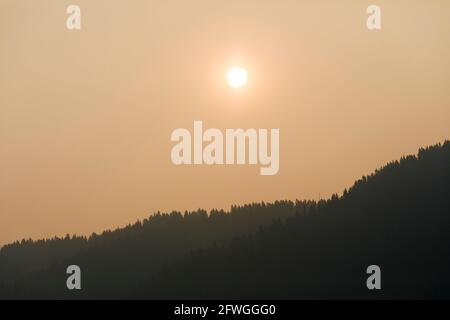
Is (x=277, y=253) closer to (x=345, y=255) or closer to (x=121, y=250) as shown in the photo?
(x=345, y=255)

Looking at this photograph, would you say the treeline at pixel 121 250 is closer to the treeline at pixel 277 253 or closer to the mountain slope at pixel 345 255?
the treeline at pixel 277 253

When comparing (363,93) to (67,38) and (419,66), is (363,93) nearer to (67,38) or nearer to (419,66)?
(419,66)

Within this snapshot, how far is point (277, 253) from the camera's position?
18.8ft

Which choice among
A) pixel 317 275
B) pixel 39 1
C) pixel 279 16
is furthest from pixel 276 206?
pixel 39 1

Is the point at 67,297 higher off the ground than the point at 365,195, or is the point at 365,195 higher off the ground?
the point at 365,195

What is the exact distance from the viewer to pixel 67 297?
5.65 m

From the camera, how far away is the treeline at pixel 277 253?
563 cm

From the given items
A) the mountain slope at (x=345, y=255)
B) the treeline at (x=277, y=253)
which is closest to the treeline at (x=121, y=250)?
the treeline at (x=277, y=253)

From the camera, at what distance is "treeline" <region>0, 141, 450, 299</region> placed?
5.63 meters

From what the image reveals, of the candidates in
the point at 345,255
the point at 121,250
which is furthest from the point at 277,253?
the point at 121,250

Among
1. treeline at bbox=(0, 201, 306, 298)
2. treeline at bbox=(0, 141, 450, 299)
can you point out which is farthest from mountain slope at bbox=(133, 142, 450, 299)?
treeline at bbox=(0, 201, 306, 298)

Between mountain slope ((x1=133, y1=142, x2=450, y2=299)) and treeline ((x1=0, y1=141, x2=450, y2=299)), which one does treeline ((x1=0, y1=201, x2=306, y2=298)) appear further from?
mountain slope ((x1=133, y1=142, x2=450, y2=299))
